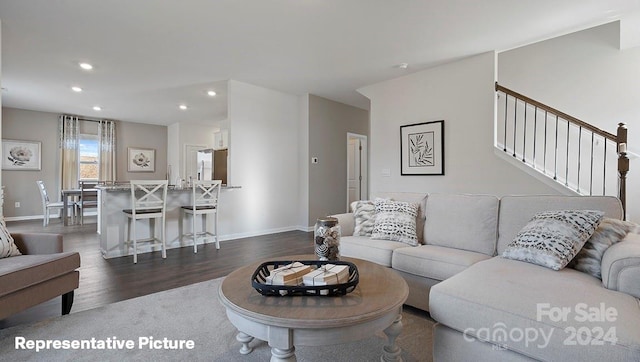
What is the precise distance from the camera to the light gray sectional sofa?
115 cm

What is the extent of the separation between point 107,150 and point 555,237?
9.48 metres

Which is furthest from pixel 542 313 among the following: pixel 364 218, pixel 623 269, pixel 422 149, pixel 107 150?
pixel 107 150

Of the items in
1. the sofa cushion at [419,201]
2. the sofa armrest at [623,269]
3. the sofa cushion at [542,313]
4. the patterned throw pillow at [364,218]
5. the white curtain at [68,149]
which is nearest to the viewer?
the sofa cushion at [542,313]

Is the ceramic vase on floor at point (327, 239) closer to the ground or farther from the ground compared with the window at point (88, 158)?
closer to the ground

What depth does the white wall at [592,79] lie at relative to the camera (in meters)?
3.88

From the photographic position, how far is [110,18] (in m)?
2.96

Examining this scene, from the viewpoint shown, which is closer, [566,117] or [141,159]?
[566,117]

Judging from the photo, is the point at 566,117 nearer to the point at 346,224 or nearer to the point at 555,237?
the point at 555,237

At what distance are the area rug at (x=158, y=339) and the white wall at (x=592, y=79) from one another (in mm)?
4060

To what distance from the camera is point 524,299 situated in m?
1.35

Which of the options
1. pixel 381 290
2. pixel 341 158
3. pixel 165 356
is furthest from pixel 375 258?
pixel 341 158

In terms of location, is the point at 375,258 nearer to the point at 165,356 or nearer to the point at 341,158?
the point at 165,356

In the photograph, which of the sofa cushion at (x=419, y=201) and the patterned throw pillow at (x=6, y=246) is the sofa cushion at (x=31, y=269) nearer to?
the patterned throw pillow at (x=6, y=246)

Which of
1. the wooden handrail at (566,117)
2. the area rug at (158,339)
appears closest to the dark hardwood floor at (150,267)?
the area rug at (158,339)
